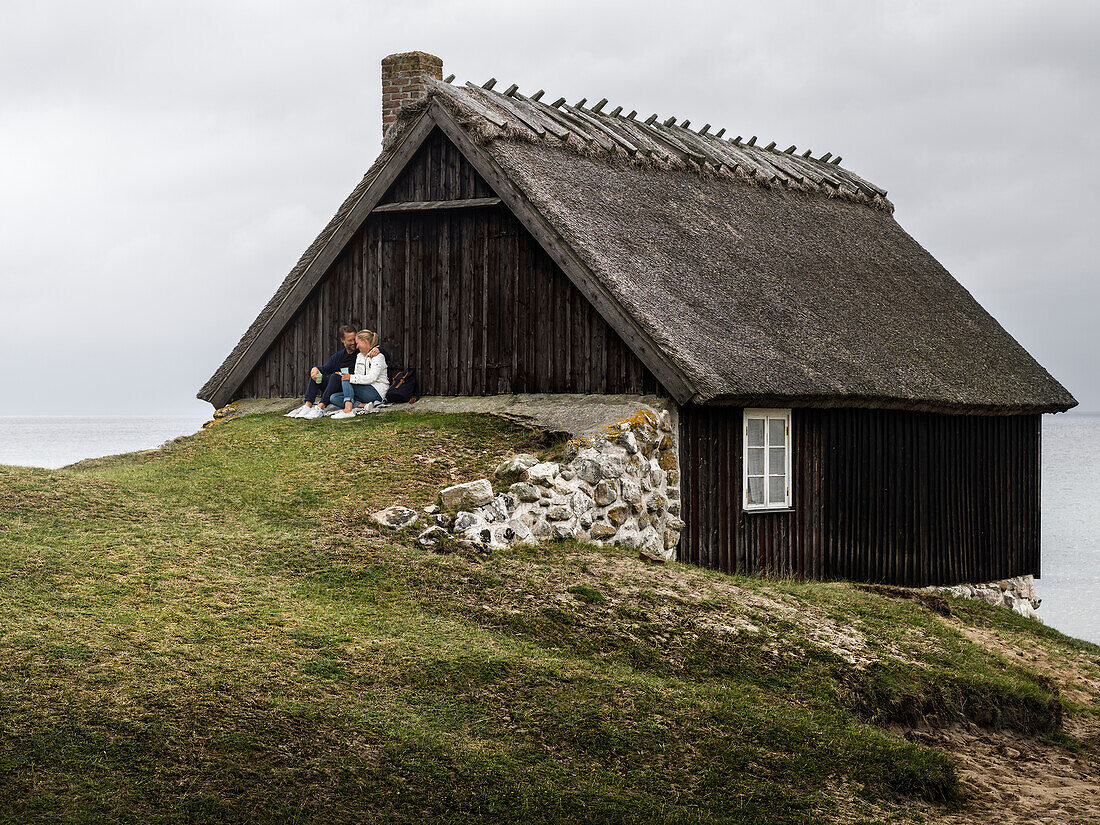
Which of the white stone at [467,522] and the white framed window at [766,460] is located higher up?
the white framed window at [766,460]

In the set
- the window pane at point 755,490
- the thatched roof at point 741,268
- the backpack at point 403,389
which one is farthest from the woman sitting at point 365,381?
the window pane at point 755,490

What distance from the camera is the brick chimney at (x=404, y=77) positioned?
1972cm

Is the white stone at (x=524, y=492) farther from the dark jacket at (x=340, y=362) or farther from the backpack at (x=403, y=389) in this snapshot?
the dark jacket at (x=340, y=362)

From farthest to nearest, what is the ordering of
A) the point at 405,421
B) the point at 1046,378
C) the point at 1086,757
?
1. the point at 1046,378
2. the point at 405,421
3. the point at 1086,757

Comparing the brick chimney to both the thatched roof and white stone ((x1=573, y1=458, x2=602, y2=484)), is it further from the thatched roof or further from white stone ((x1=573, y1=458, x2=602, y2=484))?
white stone ((x1=573, y1=458, x2=602, y2=484))

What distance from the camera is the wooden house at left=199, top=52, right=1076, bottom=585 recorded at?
16.7 metres

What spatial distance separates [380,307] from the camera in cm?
1955

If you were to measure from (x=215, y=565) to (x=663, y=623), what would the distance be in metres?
4.32

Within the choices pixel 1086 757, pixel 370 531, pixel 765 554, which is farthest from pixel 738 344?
pixel 1086 757

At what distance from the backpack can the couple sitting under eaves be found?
0.34 ft

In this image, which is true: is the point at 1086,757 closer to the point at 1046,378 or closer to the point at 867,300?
the point at 867,300

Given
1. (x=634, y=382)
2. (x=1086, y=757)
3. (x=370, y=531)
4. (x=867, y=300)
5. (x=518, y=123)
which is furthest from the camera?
(x=867, y=300)

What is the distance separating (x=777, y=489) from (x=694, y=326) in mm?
2835

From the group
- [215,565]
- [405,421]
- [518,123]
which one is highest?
[518,123]
